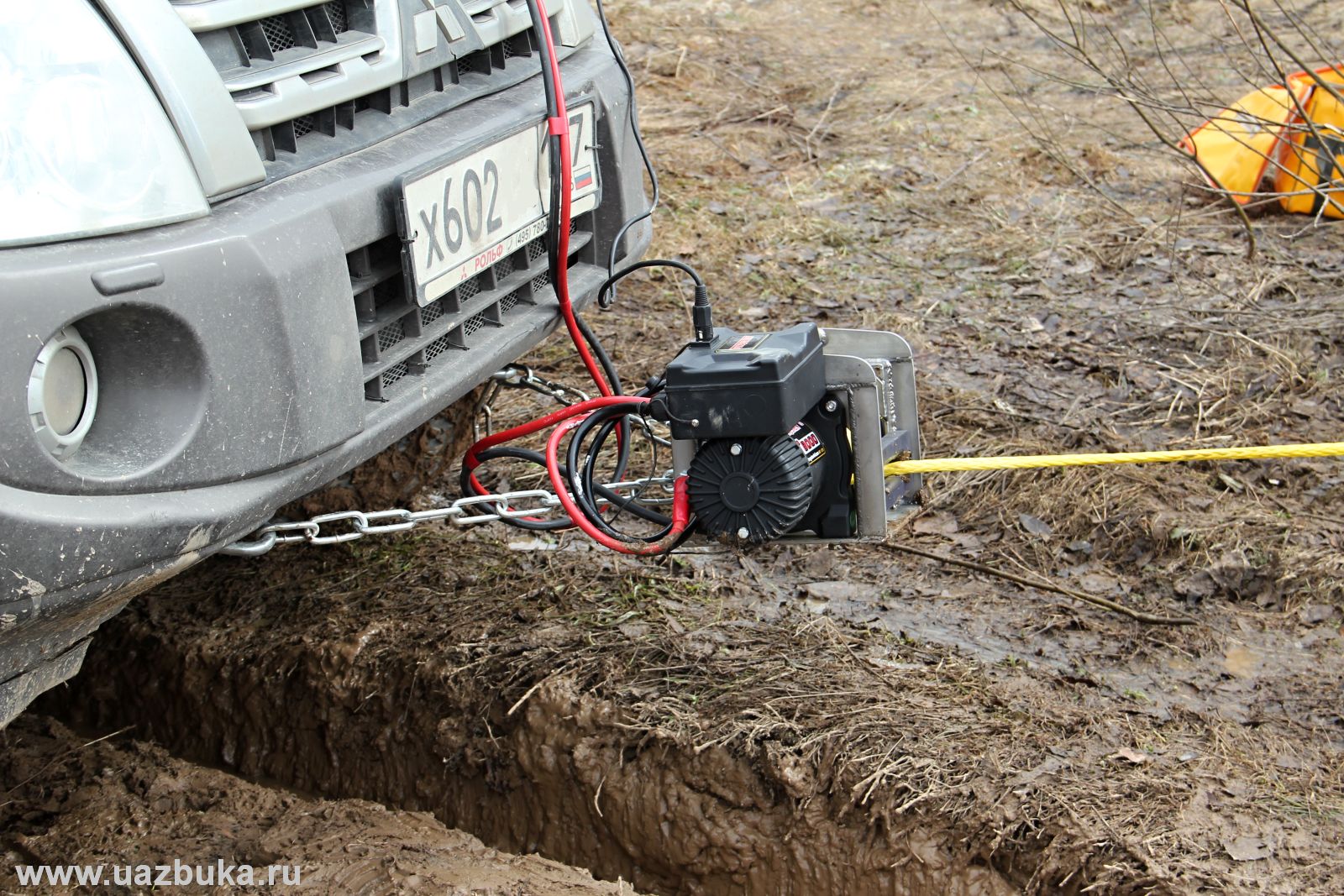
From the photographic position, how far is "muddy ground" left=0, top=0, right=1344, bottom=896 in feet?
7.70

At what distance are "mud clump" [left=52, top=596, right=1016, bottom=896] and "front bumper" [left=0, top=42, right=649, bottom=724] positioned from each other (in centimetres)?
87

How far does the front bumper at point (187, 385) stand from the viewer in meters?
1.58

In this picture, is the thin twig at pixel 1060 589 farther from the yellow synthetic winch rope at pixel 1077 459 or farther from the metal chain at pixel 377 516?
the metal chain at pixel 377 516

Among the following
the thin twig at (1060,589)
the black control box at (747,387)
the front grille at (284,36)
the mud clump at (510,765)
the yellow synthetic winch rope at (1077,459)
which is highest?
the front grille at (284,36)

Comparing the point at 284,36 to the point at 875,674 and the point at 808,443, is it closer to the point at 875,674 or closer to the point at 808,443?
the point at 808,443

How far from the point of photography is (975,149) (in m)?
6.21

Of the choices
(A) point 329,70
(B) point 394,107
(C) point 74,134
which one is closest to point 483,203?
(B) point 394,107

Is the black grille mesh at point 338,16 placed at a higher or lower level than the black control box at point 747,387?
higher

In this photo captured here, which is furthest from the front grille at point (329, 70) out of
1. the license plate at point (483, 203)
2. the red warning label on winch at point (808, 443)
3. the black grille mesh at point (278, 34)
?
the red warning label on winch at point (808, 443)

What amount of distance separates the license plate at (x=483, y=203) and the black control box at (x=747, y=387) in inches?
16.5

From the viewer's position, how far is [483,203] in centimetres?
226

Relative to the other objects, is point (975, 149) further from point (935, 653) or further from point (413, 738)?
point (413, 738)

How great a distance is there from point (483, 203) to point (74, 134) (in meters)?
0.76

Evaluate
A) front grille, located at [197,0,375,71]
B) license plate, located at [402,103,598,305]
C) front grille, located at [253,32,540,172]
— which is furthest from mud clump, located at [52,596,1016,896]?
front grille, located at [197,0,375,71]
